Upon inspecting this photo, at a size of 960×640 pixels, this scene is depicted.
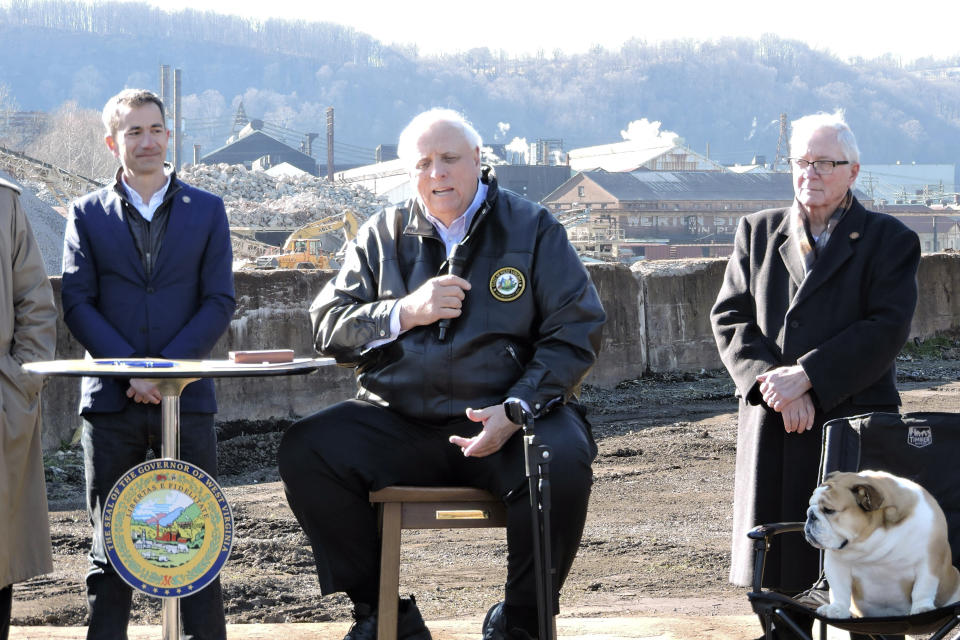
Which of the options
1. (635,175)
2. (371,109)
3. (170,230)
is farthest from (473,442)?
(371,109)

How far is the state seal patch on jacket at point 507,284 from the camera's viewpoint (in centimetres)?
413

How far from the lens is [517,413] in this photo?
3756mm

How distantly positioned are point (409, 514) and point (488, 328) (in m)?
0.64

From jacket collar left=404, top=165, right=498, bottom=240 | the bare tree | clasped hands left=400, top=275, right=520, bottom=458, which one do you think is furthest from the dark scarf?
the bare tree

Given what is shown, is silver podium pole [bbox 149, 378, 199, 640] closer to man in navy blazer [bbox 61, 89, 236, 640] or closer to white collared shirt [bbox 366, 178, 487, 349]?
man in navy blazer [bbox 61, 89, 236, 640]

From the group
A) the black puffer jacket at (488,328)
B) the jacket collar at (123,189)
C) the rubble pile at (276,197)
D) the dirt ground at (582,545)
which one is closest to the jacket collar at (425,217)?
the black puffer jacket at (488,328)

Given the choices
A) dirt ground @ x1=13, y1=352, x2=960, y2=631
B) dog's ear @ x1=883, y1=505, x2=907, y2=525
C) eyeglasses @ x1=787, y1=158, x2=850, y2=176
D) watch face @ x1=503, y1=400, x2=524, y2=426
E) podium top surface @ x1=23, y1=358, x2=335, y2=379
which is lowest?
dirt ground @ x1=13, y1=352, x2=960, y2=631

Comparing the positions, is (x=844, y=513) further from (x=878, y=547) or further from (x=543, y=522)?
(x=543, y=522)

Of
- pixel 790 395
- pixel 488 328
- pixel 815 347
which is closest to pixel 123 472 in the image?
pixel 488 328

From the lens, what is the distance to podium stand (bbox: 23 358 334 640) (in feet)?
12.3

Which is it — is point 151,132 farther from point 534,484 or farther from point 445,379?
point 534,484

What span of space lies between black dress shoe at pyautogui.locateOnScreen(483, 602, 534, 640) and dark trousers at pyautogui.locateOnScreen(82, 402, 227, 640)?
2.85 feet

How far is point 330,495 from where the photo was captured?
13.2 ft

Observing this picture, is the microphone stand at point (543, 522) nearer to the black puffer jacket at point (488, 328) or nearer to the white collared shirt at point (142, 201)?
the black puffer jacket at point (488, 328)
